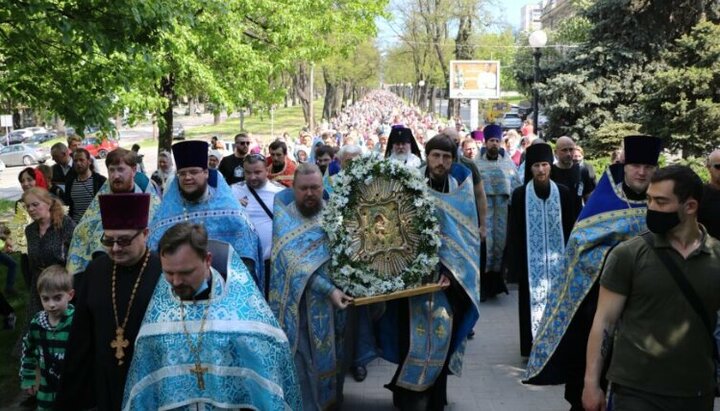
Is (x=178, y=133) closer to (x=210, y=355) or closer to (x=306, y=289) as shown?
(x=306, y=289)

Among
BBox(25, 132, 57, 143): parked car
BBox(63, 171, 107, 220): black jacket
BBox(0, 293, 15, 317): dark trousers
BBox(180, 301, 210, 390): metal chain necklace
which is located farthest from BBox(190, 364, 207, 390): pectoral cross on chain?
BBox(25, 132, 57, 143): parked car

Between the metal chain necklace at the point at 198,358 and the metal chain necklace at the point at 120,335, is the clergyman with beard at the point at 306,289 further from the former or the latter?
the metal chain necklace at the point at 198,358

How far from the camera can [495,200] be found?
11.9 meters

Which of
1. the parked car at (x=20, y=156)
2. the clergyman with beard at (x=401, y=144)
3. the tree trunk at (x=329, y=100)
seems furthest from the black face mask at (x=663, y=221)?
the tree trunk at (x=329, y=100)

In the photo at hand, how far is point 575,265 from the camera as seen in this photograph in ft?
19.9

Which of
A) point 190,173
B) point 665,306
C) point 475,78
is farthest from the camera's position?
point 475,78

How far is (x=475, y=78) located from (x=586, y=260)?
110 ft

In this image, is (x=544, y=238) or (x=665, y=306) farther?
(x=544, y=238)

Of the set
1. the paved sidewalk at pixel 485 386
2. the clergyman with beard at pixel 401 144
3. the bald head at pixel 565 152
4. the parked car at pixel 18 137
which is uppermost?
the clergyman with beard at pixel 401 144

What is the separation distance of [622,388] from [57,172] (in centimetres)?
950

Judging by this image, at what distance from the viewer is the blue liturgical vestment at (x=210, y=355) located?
13.3 feet

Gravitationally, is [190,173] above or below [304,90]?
below

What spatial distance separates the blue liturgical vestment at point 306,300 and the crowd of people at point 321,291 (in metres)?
0.01

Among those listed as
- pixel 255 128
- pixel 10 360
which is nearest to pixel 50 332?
pixel 10 360
